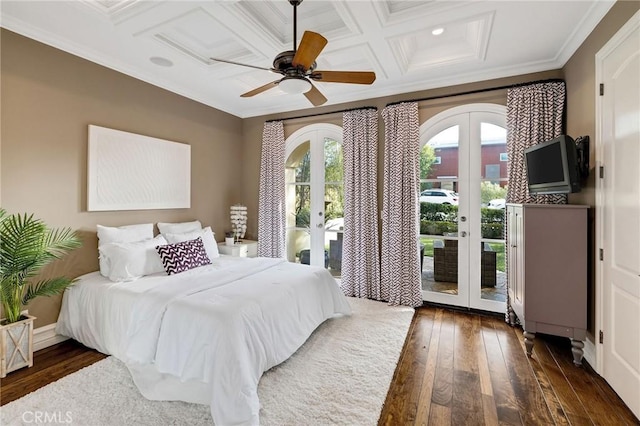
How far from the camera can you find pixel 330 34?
283cm

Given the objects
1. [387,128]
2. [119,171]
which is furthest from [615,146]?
[119,171]

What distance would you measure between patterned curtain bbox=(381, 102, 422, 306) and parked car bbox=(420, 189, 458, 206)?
199 mm

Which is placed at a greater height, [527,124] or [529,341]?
[527,124]

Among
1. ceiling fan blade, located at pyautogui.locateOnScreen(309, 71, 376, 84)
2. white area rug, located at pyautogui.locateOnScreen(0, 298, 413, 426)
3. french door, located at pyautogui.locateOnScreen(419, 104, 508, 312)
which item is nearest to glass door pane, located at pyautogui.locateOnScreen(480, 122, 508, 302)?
french door, located at pyautogui.locateOnScreen(419, 104, 508, 312)

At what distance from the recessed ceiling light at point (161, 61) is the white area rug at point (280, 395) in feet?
9.79

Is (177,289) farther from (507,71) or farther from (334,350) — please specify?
(507,71)

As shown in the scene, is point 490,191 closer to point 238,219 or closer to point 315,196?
point 315,196

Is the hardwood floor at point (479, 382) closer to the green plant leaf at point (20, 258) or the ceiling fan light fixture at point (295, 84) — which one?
the green plant leaf at point (20, 258)

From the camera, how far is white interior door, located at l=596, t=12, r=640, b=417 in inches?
76.7

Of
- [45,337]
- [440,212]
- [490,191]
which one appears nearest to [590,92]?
[490,191]

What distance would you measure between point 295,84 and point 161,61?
198 centimetres

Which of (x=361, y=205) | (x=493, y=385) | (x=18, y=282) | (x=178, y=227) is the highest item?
(x=361, y=205)

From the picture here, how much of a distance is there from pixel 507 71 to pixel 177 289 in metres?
4.09

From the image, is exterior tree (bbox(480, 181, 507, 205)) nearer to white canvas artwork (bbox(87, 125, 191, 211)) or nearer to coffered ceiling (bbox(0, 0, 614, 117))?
coffered ceiling (bbox(0, 0, 614, 117))
